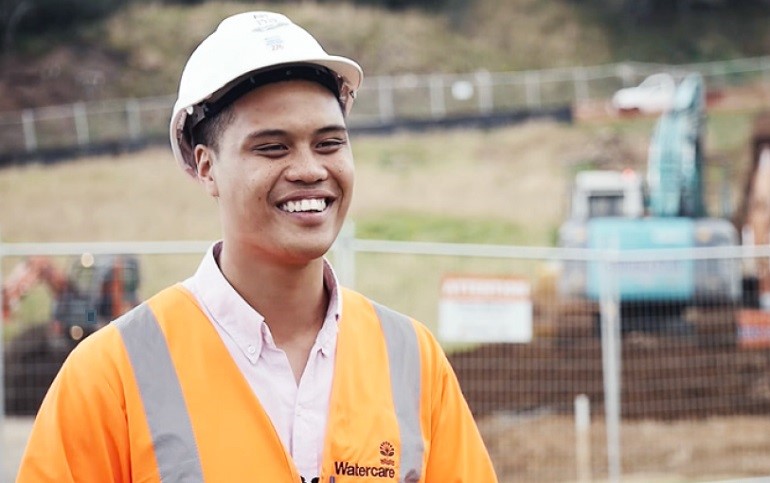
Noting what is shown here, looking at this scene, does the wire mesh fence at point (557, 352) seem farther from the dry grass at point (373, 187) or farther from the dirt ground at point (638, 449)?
the dry grass at point (373, 187)

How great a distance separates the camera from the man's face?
1936mm

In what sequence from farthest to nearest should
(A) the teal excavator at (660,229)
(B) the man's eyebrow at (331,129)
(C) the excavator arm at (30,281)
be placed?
(A) the teal excavator at (660,229) < (C) the excavator arm at (30,281) < (B) the man's eyebrow at (331,129)

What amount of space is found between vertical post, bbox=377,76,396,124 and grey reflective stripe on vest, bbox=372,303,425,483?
12528mm

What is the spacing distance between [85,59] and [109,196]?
1.79 m

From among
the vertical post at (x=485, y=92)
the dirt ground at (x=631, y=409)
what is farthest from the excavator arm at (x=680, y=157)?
the dirt ground at (x=631, y=409)

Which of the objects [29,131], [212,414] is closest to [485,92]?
[29,131]

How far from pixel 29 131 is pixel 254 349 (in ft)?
41.3

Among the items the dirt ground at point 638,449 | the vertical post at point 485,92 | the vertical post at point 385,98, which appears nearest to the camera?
the dirt ground at point 638,449

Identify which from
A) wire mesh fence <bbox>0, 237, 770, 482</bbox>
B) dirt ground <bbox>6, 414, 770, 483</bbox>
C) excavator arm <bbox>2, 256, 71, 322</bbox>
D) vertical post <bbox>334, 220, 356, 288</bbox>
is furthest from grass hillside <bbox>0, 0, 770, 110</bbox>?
vertical post <bbox>334, 220, 356, 288</bbox>

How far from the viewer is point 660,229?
526 inches

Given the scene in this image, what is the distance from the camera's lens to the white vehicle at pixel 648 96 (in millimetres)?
14969

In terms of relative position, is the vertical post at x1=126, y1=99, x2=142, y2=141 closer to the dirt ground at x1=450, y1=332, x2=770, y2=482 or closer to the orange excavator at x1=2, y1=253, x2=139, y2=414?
the orange excavator at x1=2, y1=253, x2=139, y2=414

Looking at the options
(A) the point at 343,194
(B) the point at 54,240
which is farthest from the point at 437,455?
(B) the point at 54,240

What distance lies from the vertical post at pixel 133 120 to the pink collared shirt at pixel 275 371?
40.3 ft
